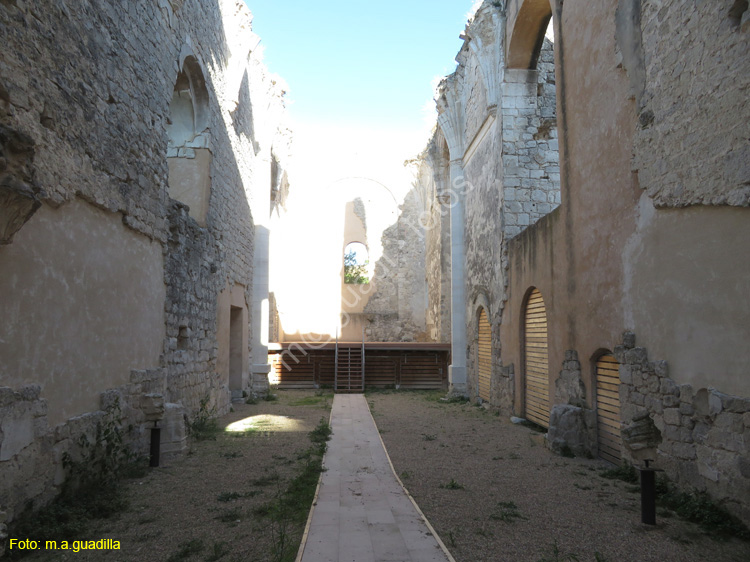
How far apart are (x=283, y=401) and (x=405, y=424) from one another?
438cm

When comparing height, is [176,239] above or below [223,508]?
above

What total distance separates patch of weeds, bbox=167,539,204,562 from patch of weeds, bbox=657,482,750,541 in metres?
3.86

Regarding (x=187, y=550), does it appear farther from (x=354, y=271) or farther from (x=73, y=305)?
(x=354, y=271)

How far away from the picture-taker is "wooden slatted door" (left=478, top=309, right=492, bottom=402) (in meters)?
11.5

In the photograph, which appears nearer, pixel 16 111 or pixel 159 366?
pixel 16 111

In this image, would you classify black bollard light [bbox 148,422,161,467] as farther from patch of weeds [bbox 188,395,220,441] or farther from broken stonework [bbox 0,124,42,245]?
broken stonework [bbox 0,124,42,245]

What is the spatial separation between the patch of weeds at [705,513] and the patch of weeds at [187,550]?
3862 millimetres

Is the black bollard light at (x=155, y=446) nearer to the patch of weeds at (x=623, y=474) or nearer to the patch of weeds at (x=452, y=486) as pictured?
the patch of weeds at (x=452, y=486)

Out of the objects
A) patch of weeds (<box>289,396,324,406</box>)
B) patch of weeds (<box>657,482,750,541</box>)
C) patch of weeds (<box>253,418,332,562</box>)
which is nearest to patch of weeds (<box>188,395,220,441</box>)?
patch of weeds (<box>253,418,332,562</box>)

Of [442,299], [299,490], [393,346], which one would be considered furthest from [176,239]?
[442,299]

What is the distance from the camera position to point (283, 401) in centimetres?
1249

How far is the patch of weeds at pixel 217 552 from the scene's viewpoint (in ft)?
11.0

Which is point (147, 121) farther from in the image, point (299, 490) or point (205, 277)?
point (299, 490)

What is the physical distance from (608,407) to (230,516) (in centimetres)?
473
